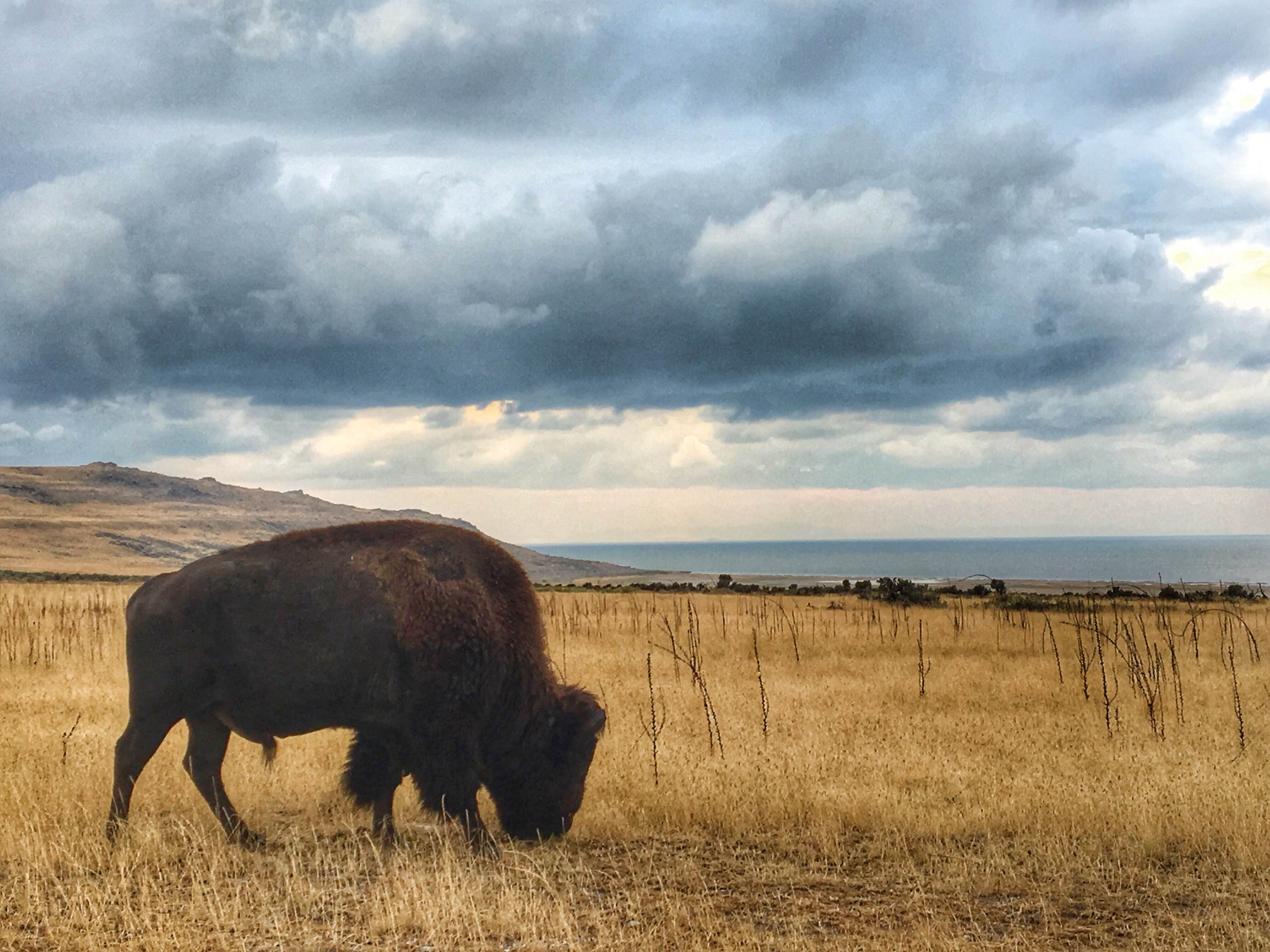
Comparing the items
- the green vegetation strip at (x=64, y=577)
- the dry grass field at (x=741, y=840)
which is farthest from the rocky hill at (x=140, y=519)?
the dry grass field at (x=741, y=840)

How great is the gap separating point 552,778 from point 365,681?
1.50m

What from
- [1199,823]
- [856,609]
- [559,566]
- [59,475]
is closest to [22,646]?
[1199,823]

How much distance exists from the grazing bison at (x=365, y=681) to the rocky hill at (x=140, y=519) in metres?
70.2

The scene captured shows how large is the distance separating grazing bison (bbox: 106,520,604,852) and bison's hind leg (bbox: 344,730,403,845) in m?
0.01

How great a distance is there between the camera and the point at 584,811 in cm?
742

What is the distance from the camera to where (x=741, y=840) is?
6.97 metres

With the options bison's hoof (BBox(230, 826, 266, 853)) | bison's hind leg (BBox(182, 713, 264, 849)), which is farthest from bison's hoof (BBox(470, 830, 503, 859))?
bison's hind leg (BBox(182, 713, 264, 849))

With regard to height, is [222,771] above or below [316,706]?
below

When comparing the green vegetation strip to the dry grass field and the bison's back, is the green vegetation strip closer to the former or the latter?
the dry grass field

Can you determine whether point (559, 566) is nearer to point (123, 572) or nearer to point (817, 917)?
point (123, 572)

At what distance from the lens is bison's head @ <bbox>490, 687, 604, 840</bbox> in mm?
6828

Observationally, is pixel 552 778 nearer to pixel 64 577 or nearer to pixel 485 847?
pixel 485 847

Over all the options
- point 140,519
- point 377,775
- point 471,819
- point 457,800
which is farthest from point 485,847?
point 140,519

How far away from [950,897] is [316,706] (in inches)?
169
